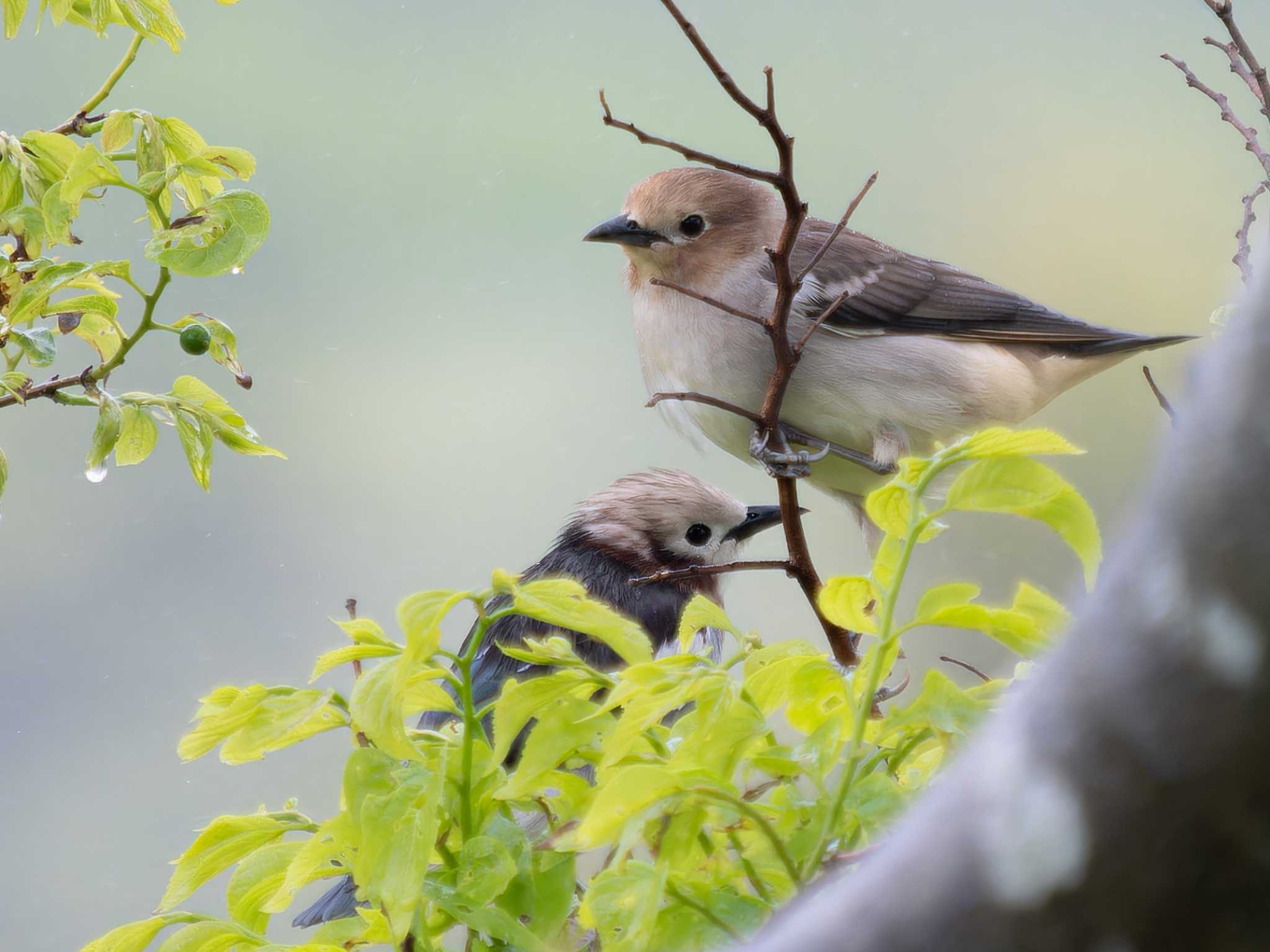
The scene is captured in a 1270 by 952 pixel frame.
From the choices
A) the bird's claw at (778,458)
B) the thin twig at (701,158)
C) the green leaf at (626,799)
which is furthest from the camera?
the bird's claw at (778,458)

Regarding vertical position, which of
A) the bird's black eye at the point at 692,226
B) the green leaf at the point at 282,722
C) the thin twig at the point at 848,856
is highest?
the bird's black eye at the point at 692,226

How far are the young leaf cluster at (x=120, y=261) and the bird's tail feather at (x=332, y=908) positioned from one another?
0.46 meters

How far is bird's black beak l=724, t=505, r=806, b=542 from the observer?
173 cm

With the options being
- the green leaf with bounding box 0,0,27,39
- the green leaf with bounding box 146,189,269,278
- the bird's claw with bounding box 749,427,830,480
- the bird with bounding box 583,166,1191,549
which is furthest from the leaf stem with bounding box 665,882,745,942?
the bird with bounding box 583,166,1191,549

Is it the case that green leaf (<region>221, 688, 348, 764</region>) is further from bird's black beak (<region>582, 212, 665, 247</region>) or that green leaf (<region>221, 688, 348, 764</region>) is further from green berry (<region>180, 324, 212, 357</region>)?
bird's black beak (<region>582, 212, 665, 247</region>)

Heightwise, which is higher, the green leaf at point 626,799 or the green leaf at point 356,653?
the green leaf at point 356,653

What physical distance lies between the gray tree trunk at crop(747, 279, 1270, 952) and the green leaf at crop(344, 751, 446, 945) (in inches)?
9.1

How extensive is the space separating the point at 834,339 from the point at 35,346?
1.07m

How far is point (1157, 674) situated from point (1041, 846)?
4 centimetres

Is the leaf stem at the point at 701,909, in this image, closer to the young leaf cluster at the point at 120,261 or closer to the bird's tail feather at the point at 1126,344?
the young leaf cluster at the point at 120,261

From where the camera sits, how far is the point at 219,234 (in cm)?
76

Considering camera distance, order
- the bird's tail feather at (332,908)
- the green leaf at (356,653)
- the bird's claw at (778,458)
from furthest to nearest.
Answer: the bird's tail feather at (332,908), the bird's claw at (778,458), the green leaf at (356,653)

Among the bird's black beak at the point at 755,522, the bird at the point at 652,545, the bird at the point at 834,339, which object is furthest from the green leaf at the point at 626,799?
the bird's black beak at the point at 755,522

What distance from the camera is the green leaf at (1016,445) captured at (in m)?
0.41
